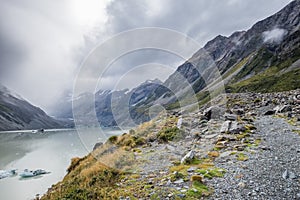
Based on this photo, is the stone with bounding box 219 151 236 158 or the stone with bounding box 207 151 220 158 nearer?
the stone with bounding box 219 151 236 158

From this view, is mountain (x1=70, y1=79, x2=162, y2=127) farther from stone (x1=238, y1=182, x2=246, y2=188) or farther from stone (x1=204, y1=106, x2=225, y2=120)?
stone (x1=238, y1=182, x2=246, y2=188)

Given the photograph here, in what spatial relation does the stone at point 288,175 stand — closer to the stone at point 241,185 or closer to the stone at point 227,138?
the stone at point 241,185

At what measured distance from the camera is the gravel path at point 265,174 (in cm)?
841

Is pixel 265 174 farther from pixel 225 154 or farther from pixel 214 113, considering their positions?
pixel 214 113

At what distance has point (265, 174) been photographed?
10070 millimetres

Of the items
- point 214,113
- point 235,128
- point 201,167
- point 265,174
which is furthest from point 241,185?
point 214,113

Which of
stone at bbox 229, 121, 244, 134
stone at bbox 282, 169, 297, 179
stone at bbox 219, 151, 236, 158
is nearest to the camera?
stone at bbox 282, 169, 297, 179

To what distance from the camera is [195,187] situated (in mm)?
9344

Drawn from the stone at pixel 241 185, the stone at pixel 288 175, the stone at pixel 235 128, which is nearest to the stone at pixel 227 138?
the stone at pixel 235 128

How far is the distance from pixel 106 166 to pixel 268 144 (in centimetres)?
1019

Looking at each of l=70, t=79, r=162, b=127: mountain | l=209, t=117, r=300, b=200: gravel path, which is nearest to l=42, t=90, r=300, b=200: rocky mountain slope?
l=209, t=117, r=300, b=200: gravel path

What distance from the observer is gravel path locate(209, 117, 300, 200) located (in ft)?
27.6

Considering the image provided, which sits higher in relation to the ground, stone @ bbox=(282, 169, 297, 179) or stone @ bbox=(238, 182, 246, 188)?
stone @ bbox=(238, 182, 246, 188)

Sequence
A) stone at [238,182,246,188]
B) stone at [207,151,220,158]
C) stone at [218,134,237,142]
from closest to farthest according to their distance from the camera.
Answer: stone at [238,182,246,188]
stone at [207,151,220,158]
stone at [218,134,237,142]
